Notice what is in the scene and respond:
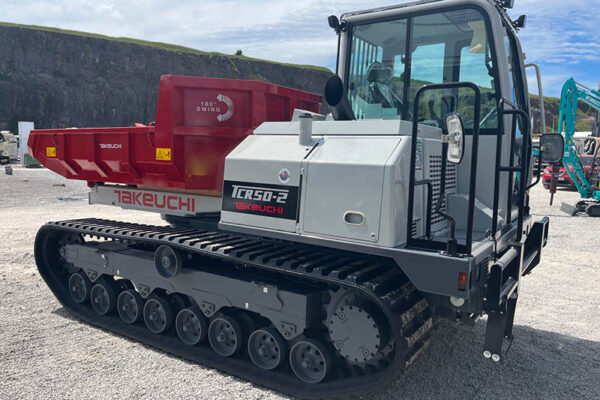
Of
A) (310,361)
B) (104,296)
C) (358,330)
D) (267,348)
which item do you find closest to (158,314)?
(104,296)

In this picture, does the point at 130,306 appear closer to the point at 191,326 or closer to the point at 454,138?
the point at 191,326

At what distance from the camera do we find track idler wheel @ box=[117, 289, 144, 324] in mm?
5152

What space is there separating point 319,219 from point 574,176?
15.2m

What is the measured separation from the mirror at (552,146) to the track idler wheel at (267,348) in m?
2.77

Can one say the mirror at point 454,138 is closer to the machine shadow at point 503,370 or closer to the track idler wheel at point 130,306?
the machine shadow at point 503,370

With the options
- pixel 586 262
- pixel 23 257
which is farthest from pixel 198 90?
pixel 586 262

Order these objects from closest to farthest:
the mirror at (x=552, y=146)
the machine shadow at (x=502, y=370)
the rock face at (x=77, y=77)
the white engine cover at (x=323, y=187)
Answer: the white engine cover at (x=323, y=187) → the machine shadow at (x=502, y=370) → the mirror at (x=552, y=146) → the rock face at (x=77, y=77)

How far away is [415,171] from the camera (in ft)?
11.5

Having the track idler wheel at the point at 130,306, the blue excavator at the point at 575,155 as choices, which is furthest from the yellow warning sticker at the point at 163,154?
the blue excavator at the point at 575,155

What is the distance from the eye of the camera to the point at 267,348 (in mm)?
4203

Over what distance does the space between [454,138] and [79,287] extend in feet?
15.2

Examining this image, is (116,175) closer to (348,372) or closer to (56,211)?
(348,372)

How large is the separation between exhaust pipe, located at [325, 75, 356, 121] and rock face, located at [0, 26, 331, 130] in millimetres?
46195

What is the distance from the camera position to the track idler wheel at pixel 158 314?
4859 millimetres
